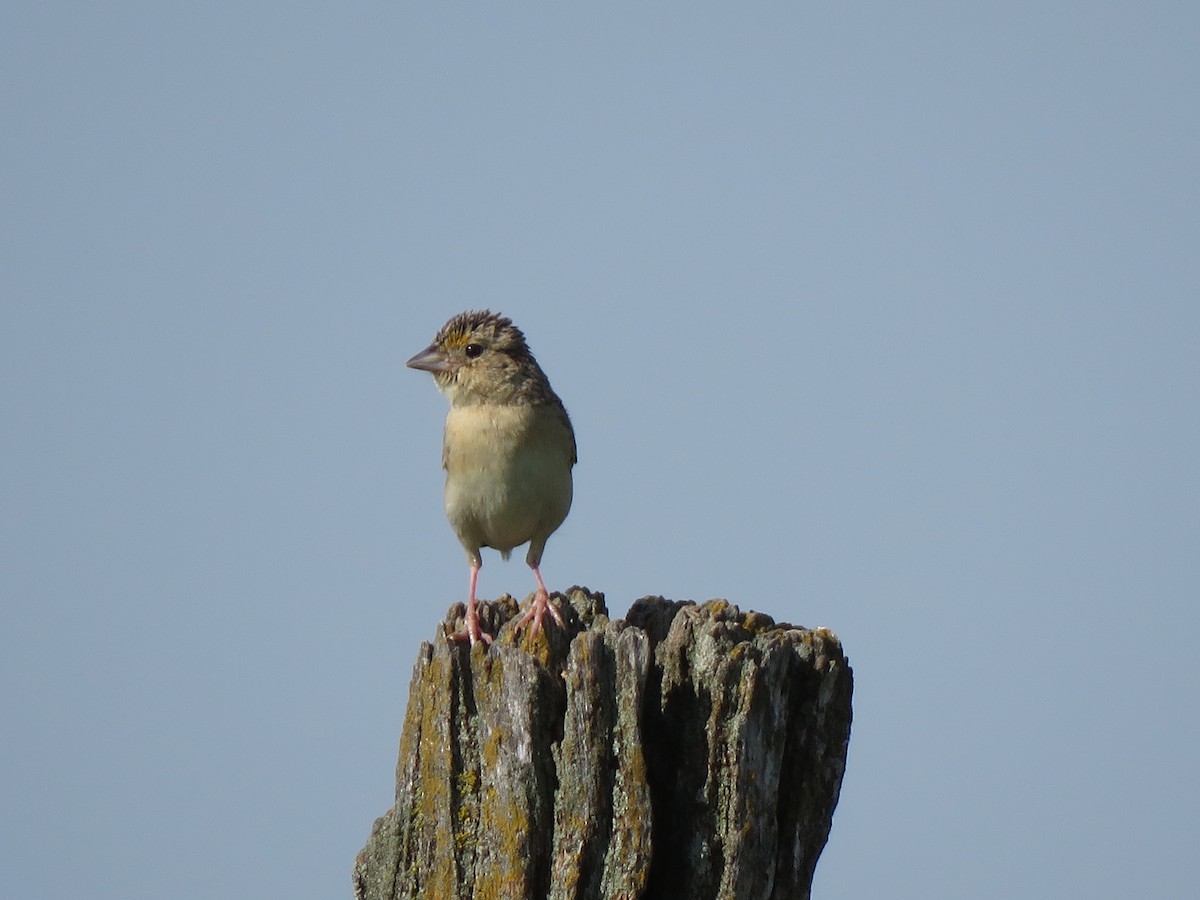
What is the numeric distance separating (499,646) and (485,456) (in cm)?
365

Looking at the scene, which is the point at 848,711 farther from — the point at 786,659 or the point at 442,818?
the point at 442,818

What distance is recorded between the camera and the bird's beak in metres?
10.7

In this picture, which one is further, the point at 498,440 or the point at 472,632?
the point at 498,440

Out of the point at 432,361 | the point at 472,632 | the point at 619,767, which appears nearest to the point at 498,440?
the point at 432,361

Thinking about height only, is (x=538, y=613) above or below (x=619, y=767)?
above

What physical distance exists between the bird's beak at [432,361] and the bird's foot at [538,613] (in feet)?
11.4

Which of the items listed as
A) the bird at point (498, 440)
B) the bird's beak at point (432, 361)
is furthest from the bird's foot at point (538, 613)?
the bird's beak at point (432, 361)

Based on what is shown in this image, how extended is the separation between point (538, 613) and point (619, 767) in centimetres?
104

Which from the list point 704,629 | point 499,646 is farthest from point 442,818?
point 704,629

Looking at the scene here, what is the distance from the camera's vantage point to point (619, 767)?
6273 mm

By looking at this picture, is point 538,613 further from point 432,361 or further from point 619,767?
point 432,361

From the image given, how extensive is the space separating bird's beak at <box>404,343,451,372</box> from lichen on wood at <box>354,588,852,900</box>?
4.08 meters

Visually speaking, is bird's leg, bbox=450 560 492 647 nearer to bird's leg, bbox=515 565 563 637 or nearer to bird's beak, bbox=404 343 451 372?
bird's leg, bbox=515 565 563 637

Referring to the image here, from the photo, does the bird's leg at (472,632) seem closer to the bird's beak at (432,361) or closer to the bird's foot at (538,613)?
the bird's foot at (538,613)
